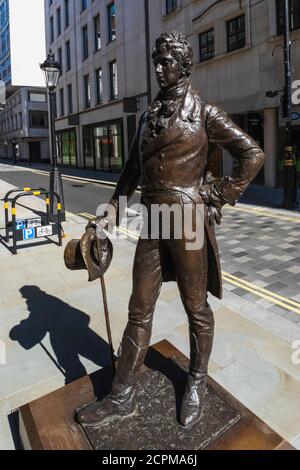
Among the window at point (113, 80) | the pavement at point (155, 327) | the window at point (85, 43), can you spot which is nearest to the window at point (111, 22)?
the window at point (113, 80)

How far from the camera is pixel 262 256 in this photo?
7.54 m

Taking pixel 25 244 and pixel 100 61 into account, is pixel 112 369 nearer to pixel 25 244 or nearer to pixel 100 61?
pixel 25 244

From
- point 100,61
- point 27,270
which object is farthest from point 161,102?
point 100,61

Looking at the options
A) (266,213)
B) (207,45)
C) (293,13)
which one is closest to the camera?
(266,213)

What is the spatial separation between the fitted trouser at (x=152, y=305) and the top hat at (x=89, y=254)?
0.89 ft

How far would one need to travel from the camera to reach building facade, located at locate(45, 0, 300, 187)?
16.5 meters

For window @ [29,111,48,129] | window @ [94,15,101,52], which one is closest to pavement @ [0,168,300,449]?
window @ [94,15,101,52]

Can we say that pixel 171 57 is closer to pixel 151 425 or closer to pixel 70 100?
pixel 151 425

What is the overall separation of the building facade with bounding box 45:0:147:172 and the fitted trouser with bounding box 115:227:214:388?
22.7 metres

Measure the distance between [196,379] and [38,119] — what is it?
5874 cm

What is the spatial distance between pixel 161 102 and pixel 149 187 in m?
0.58

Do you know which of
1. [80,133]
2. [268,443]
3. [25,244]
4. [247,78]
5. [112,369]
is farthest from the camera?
[80,133]

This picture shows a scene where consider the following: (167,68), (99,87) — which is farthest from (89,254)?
(99,87)

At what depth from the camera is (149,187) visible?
2.74 meters
